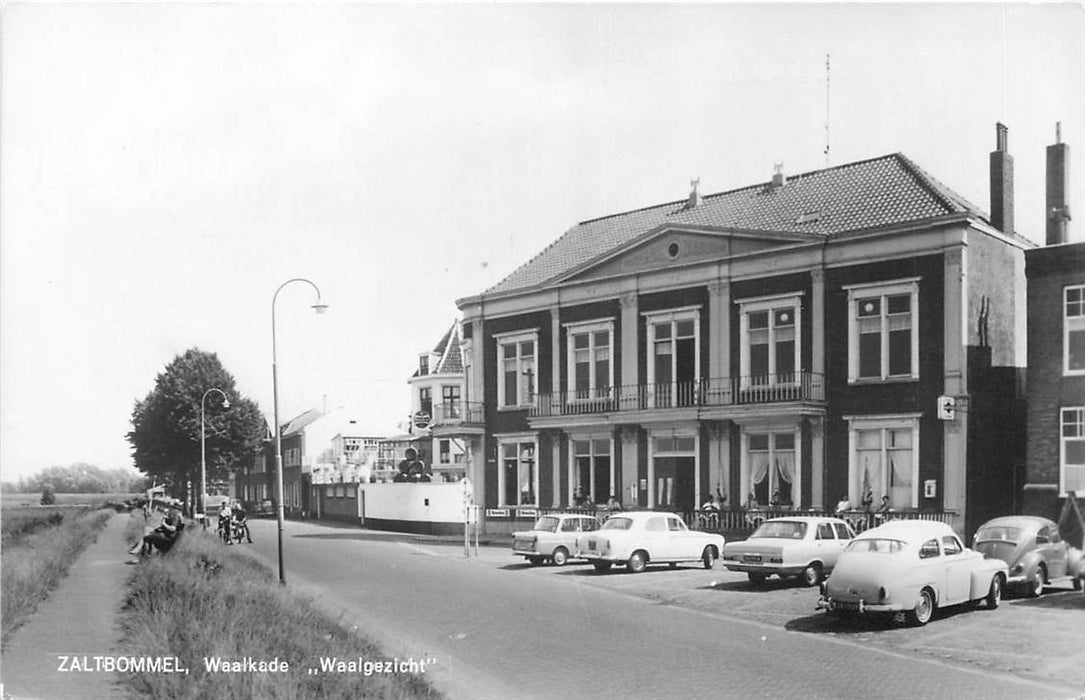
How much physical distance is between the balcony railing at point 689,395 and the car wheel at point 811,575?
8.53 metres

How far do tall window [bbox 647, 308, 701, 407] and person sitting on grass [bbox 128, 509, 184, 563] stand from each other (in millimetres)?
15006

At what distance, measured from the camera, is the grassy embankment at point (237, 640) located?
935 cm

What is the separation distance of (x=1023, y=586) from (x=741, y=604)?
504cm

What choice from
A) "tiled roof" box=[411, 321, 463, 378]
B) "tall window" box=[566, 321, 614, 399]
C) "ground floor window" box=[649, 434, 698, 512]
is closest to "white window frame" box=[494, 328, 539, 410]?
"tall window" box=[566, 321, 614, 399]

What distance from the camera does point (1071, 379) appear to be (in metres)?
20.0

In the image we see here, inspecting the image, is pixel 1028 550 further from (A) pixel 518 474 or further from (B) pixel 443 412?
(B) pixel 443 412

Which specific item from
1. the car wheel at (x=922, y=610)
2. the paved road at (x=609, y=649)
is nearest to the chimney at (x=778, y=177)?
the paved road at (x=609, y=649)

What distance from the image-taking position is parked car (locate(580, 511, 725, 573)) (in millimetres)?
22250

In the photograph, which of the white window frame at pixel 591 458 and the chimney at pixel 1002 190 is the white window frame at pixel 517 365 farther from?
the chimney at pixel 1002 190

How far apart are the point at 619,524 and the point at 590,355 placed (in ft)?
35.1

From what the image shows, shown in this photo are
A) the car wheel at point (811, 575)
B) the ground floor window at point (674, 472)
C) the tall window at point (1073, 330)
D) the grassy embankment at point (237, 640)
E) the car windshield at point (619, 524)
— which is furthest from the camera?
the ground floor window at point (674, 472)

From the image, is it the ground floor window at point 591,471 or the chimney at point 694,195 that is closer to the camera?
the ground floor window at point 591,471

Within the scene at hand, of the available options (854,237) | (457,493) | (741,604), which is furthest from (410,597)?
(457,493)

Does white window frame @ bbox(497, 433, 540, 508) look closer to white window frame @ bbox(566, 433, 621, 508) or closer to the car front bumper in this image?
white window frame @ bbox(566, 433, 621, 508)
